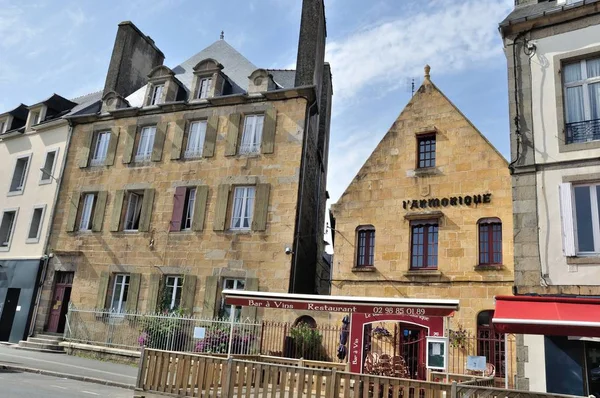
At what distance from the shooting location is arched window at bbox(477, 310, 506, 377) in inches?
449

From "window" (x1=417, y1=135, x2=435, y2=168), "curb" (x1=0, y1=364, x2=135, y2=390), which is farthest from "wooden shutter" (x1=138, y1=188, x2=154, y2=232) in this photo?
"window" (x1=417, y1=135, x2=435, y2=168)

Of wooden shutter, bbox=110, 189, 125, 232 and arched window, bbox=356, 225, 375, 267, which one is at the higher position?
wooden shutter, bbox=110, 189, 125, 232

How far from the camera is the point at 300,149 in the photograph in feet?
51.3

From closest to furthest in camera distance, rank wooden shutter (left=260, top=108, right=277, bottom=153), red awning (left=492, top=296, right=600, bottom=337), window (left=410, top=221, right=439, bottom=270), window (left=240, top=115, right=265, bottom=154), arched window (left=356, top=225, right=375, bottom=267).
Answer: red awning (left=492, top=296, right=600, bottom=337)
window (left=410, top=221, right=439, bottom=270)
arched window (left=356, top=225, right=375, bottom=267)
wooden shutter (left=260, top=108, right=277, bottom=153)
window (left=240, top=115, right=265, bottom=154)

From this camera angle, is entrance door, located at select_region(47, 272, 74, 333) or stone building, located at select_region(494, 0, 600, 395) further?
entrance door, located at select_region(47, 272, 74, 333)

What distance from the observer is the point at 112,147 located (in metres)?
18.7

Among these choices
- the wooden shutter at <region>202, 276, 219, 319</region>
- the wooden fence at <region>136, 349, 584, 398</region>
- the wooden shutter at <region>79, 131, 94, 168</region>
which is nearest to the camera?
the wooden fence at <region>136, 349, 584, 398</region>

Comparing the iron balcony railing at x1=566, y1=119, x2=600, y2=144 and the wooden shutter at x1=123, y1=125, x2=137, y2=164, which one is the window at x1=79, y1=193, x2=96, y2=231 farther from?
the iron balcony railing at x1=566, y1=119, x2=600, y2=144

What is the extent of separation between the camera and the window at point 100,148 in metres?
19.0

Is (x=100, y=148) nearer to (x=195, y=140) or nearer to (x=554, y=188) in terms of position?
(x=195, y=140)

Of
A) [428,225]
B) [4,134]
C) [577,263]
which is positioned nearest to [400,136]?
[428,225]

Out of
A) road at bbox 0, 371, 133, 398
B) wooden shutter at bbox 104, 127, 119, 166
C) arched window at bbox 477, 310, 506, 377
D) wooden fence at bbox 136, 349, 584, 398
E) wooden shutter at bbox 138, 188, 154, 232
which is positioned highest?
wooden shutter at bbox 104, 127, 119, 166

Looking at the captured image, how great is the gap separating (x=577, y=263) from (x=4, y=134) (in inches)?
921

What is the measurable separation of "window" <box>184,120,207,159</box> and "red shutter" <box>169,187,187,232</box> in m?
1.35
